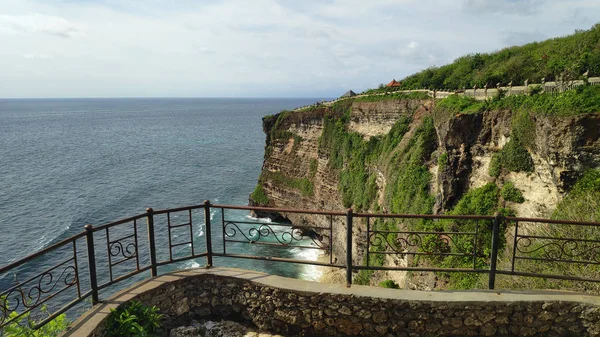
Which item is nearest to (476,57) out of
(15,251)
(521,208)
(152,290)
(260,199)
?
(521,208)

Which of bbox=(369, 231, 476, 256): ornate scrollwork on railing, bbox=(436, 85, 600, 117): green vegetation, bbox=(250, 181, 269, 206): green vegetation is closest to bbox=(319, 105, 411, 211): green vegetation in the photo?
bbox=(369, 231, 476, 256): ornate scrollwork on railing

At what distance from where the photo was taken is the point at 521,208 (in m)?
15.9

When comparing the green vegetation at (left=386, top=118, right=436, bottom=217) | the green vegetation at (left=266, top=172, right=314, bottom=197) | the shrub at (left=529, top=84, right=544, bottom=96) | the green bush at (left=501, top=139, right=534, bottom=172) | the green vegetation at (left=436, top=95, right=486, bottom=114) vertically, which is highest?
the shrub at (left=529, top=84, right=544, bottom=96)

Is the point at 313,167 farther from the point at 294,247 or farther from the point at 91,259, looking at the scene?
the point at 91,259

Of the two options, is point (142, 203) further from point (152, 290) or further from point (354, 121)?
point (152, 290)

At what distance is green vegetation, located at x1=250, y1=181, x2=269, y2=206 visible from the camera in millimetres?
42188

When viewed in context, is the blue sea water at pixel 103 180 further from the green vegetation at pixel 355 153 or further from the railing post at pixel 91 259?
the railing post at pixel 91 259

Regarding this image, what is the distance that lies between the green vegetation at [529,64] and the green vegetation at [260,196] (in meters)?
18.9

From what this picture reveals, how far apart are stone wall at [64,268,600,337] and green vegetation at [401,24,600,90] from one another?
14605 millimetres

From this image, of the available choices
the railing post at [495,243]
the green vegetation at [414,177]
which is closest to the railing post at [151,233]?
the railing post at [495,243]

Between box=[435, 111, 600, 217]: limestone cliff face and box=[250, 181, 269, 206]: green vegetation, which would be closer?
box=[435, 111, 600, 217]: limestone cliff face

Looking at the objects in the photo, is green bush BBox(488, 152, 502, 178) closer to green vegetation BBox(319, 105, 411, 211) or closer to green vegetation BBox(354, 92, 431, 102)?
green vegetation BBox(319, 105, 411, 211)

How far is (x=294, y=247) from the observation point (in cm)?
721

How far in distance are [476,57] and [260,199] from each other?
2443cm
